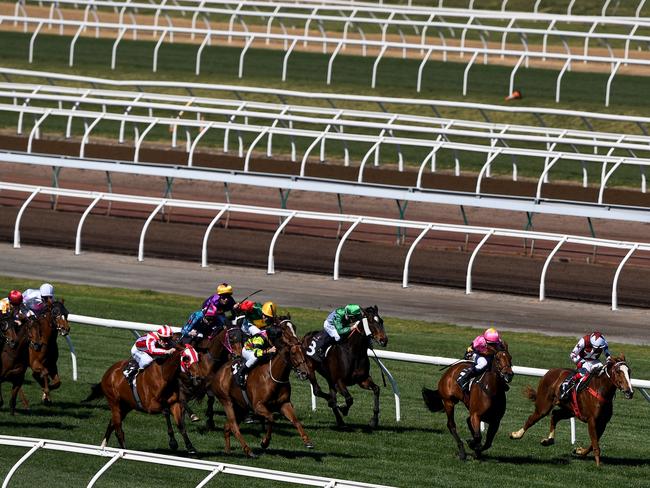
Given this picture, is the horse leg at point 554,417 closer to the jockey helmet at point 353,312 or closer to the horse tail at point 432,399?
the horse tail at point 432,399

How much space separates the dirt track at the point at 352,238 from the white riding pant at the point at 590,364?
8.94 m

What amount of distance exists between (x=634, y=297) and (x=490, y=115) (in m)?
10.2

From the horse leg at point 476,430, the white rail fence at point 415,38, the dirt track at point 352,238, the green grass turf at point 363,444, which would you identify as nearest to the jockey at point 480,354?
the horse leg at point 476,430

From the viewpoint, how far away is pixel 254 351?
1259 cm

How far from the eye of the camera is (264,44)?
120 feet

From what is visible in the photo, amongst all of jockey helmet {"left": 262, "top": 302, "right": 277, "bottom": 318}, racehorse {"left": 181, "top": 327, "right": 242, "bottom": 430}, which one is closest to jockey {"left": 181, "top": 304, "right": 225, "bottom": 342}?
racehorse {"left": 181, "top": 327, "right": 242, "bottom": 430}

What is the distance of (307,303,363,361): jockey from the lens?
13586mm

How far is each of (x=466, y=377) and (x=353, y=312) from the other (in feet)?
4.77

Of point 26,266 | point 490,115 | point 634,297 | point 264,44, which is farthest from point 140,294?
point 264,44

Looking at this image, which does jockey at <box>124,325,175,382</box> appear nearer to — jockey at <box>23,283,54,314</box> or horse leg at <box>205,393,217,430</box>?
horse leg at <box>205,393,217,430</box>

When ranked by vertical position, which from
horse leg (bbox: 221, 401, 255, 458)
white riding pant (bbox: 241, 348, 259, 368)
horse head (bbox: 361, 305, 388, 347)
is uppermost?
horse head (bbox: 361, 305, 388, 347)

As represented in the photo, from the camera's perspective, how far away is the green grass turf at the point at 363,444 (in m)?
11.8

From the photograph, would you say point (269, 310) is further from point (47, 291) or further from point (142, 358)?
point (47, 291)

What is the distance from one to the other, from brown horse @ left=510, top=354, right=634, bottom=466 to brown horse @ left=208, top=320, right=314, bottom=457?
1947mm
